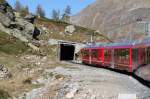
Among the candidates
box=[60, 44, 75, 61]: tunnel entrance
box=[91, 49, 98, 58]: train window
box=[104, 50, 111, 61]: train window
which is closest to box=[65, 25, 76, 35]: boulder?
box=[60, 44, 75, 61]: tunnel entrance

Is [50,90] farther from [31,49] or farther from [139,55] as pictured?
[31,49]

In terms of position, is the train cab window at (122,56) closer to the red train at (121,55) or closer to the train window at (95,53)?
the red train at (121,55)

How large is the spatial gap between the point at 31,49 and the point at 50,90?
156 ft

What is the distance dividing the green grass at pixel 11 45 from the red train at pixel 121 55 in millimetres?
10540

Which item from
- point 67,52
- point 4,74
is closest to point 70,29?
point 67,52

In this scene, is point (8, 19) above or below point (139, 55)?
above

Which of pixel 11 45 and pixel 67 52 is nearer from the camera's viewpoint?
pixel 11 45

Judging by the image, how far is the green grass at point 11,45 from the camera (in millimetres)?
69287

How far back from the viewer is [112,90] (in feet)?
96.7

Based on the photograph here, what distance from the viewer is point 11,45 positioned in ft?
237

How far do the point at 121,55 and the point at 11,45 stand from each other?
29461mm

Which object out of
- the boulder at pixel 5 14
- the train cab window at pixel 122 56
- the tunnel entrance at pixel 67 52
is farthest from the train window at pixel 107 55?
the tunnel entrance at pixel 67 52

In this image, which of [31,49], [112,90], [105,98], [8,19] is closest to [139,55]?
[112,90]

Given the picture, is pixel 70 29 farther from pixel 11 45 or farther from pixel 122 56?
pixel 122 56
